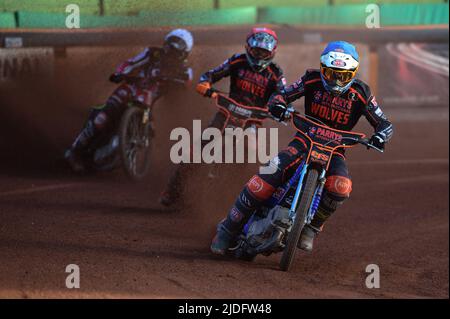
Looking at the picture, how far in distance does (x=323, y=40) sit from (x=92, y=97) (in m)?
4.88

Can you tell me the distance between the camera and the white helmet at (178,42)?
38.1 feet

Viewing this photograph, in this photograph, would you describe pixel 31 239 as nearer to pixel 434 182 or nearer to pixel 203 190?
pixel 203 190

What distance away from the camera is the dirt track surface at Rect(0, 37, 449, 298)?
7.20m

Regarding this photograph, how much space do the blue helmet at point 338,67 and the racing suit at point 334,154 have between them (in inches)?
5.0

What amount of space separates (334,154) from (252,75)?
2.43 m

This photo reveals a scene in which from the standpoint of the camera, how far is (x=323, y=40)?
16844 millimetres

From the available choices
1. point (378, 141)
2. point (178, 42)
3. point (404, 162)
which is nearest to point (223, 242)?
point (378, 141)

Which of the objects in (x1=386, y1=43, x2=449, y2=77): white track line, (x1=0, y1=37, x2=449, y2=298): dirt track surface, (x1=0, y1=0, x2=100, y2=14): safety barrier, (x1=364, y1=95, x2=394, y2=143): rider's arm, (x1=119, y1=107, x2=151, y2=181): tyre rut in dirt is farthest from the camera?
(x1=386, y1=43, x2=449, y2=77): white track line

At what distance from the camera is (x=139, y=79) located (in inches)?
467

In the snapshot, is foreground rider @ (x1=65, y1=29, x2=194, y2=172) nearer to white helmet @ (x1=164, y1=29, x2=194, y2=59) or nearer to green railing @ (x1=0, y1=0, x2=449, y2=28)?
white helmet @ (x1=164, y1=29, x2=194, y2=59)

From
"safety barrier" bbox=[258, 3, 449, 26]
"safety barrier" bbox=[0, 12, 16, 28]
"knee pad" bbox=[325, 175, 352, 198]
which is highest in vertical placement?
"safety barrier" bbox=[0, 12, 16, 28]

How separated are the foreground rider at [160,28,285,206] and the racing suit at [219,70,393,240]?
5.43ft

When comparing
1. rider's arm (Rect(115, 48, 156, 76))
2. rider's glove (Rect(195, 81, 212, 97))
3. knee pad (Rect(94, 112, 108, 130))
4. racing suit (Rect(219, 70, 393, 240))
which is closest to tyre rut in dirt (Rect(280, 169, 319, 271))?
racing suit (Rect(219, 70, 393, 240))

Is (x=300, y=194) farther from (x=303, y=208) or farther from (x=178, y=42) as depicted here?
(x=178, y=42)
